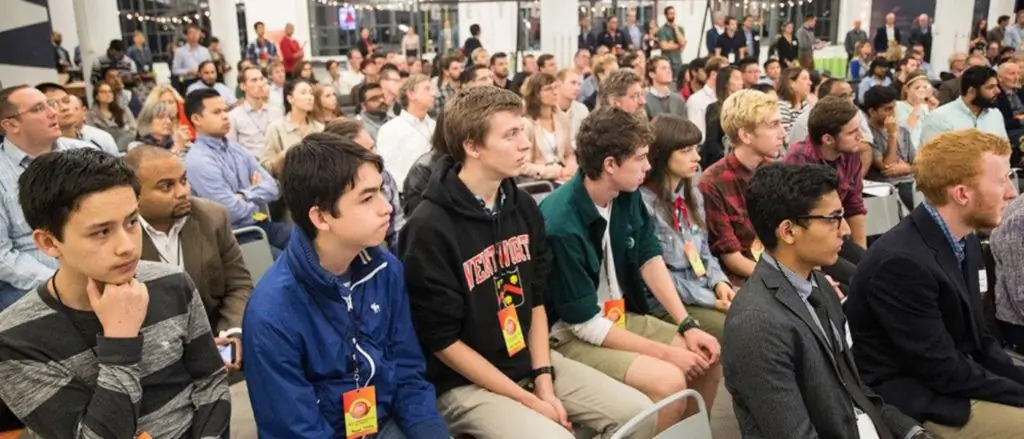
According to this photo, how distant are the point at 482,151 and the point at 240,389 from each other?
3.50 ft

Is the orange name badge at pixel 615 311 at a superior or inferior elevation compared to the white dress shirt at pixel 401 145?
inferior

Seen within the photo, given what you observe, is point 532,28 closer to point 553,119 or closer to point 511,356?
point 553,119

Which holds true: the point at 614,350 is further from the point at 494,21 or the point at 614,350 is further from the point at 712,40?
the point at 494,21

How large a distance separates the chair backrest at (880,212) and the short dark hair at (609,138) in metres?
2.13

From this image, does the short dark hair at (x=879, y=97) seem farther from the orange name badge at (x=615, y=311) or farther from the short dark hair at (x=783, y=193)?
the short dark hair at (x=783, y=193)

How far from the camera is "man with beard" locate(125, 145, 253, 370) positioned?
2604 mm

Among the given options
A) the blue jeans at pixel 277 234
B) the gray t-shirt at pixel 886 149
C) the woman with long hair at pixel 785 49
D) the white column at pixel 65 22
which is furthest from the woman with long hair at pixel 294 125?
the white column at pixel 65 22

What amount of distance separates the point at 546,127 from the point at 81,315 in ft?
13.8

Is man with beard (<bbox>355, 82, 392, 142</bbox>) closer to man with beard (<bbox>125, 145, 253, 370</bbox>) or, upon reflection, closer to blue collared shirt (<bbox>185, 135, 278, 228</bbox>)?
blue collared shirt (<bbox>185, 135, 278, 228</bbox>)

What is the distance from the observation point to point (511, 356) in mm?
2395

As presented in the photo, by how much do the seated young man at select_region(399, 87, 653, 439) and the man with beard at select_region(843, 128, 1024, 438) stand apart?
770mm

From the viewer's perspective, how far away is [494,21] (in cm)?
1686

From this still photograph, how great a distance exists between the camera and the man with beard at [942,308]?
226 centimetres

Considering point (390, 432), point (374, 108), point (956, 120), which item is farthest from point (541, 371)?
point (956, 120)
